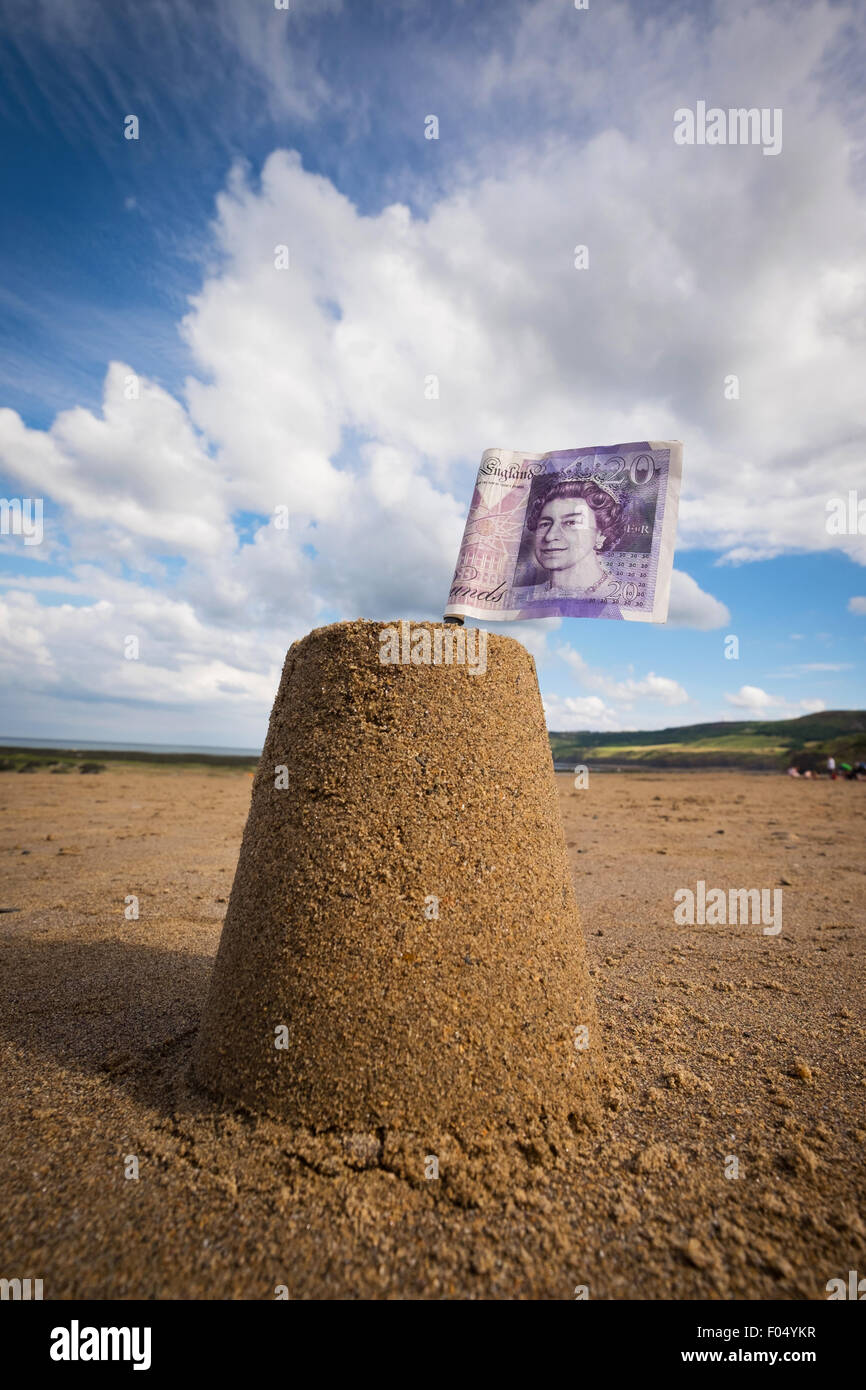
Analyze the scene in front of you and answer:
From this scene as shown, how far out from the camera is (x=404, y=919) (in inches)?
107

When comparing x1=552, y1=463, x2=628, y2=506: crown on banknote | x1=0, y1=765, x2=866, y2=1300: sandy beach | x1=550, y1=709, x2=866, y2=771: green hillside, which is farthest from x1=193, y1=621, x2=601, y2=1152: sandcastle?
x1=550, y1=709, x2=866, y2=771: green hillside

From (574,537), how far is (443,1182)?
2.99 m

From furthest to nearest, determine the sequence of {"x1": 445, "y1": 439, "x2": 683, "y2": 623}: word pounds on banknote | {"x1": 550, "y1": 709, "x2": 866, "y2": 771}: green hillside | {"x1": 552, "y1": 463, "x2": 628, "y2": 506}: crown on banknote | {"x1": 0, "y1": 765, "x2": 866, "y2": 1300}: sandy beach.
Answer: {"x1": 550, "y1": 709, "x2": 866, "y2": 771}: green hillside, {"x1": 552, "y1": 463, "x2": 628, "y2": 506}: crown on banknote, {"x1": 445, "y1": 439, "x2": 683, "y2": 623}: word pounds on banknote, {"x1": 0, "y1": 765, "x2": 866, "y2": 1300}: sandy beach

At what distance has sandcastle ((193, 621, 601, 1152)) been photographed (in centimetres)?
258

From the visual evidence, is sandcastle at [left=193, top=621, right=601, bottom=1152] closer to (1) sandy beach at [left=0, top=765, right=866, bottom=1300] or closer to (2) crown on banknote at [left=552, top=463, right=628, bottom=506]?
(1) sandy beach at [left=0, top=765, right=866, bottom=1300]

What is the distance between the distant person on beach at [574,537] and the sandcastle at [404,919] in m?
0.47

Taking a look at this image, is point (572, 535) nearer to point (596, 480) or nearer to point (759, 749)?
point (596, 480)

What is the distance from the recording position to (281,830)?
3004 millimetres

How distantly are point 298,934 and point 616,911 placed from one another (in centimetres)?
510

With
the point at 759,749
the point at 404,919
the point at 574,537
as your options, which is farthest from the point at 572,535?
the point at 759,749

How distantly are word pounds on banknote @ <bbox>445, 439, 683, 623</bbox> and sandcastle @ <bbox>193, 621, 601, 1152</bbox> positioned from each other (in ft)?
1.41

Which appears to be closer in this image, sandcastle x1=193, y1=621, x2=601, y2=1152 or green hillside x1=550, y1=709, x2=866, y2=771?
sandcastle x1=193, y1=621, x2=601, y2=1152
